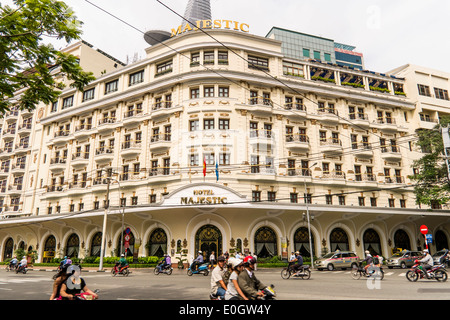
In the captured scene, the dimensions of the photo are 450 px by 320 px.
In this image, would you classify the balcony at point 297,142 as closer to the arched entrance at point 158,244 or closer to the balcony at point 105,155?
the arched entrance at point 158,244

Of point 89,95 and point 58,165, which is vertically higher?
point 89,95

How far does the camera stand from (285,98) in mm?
34000

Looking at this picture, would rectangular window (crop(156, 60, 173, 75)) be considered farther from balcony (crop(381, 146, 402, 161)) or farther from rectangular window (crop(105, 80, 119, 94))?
balcony (crop(381, 146, 402, 161))

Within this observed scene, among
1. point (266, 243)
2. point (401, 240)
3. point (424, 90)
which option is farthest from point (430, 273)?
point (424, 90)

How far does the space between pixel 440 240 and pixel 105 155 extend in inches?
1531

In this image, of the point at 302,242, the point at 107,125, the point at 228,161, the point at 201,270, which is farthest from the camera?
the point at 107,125

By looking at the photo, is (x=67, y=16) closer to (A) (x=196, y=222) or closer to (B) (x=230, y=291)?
(B) (x=230, y=291)

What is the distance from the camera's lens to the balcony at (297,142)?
3170 cm

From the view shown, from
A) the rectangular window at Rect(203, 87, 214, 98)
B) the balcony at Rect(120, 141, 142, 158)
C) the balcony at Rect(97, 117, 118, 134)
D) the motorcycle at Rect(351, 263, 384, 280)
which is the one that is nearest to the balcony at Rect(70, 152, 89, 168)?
the balcony at Rect(97, 117, 118, 134)

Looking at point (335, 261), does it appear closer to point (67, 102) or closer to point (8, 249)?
point (67, 102)

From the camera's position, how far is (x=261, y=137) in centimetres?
3073
